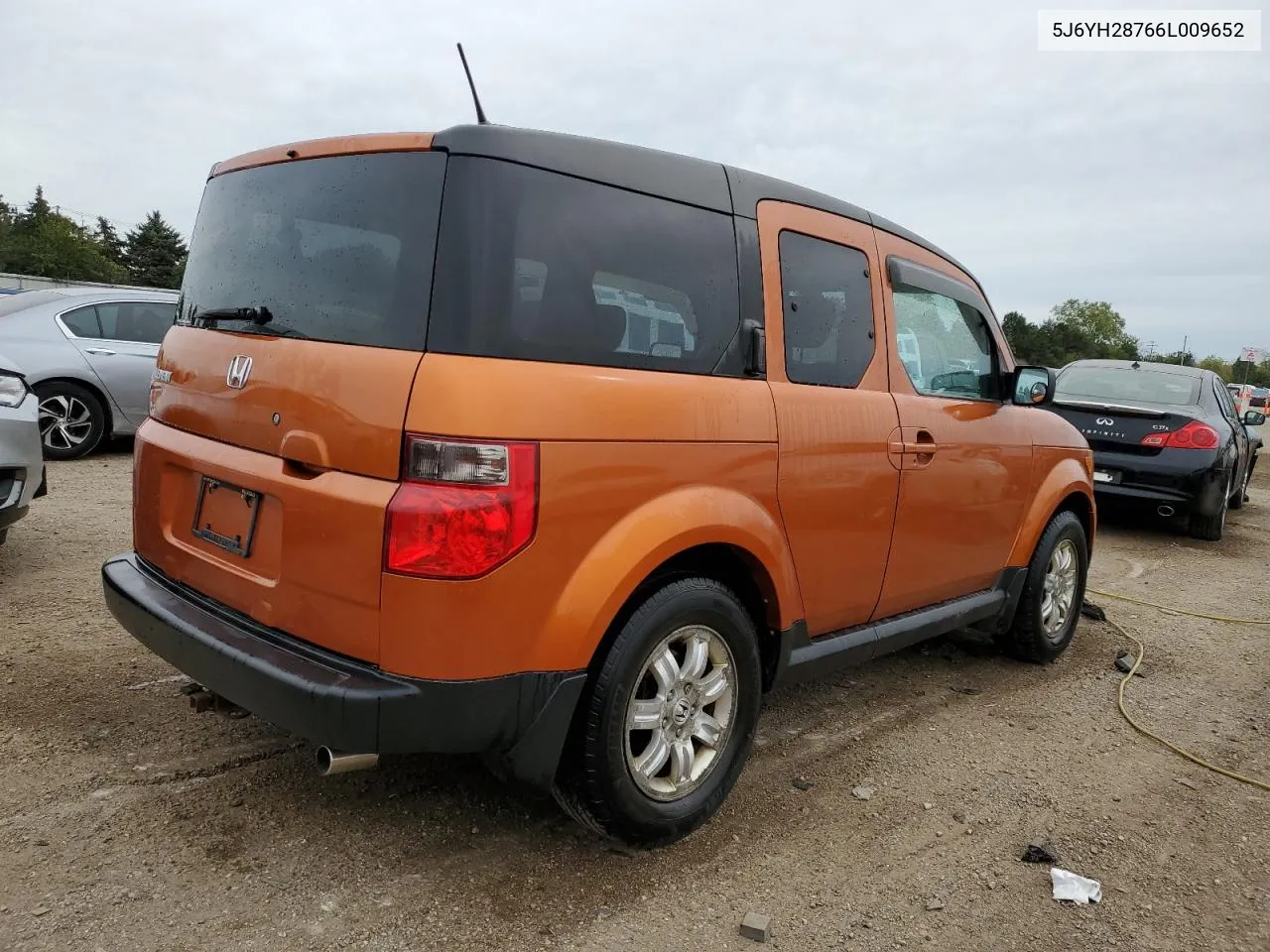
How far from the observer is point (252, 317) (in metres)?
2.61

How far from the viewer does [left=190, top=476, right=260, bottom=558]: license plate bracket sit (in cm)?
251

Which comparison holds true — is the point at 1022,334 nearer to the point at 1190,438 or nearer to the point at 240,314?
the point at 1190,438

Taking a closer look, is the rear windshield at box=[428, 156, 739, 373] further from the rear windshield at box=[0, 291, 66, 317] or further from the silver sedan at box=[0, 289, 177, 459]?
the rear windshield at box=[0, 291, 66, 317]

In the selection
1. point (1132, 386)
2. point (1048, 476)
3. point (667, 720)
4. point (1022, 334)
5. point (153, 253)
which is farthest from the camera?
point (1022, 334)

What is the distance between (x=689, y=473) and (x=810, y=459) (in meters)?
0.60

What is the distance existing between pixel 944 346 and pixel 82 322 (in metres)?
7.61

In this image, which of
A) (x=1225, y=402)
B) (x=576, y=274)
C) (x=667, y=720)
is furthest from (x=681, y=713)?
(x=1225, y=402)

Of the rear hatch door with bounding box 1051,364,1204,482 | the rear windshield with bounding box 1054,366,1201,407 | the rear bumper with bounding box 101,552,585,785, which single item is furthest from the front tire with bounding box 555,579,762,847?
the rear windshield with bounding box 1054,366,1201,407

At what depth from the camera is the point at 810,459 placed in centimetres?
303

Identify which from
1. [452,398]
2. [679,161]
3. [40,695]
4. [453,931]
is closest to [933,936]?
[453,931]

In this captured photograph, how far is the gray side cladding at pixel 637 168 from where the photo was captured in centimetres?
231

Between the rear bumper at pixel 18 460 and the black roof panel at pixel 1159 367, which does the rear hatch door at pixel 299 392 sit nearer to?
Answer: the rear bumper at pixel 18 460

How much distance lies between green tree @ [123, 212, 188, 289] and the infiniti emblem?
7767 centimetres

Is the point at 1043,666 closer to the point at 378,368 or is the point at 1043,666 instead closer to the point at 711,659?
the point at 711,659
